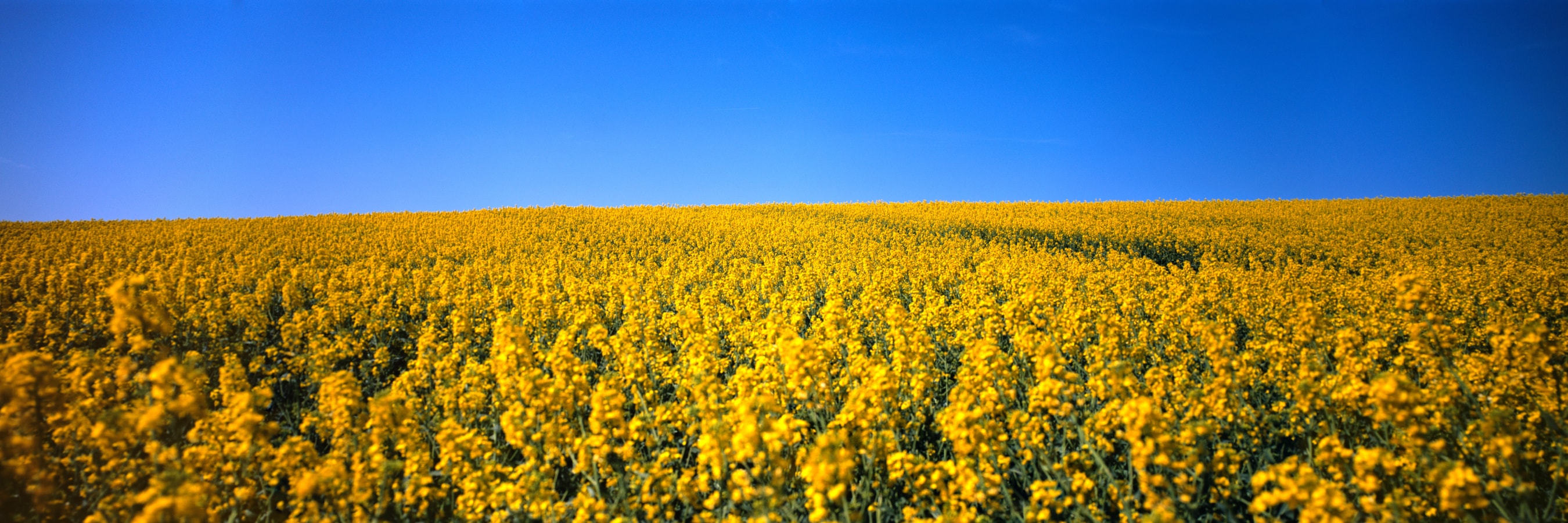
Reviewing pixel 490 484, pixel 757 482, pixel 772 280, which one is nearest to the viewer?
pixel 490 484

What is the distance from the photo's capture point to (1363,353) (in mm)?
6781

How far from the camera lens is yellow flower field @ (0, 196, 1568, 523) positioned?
3.72 metres

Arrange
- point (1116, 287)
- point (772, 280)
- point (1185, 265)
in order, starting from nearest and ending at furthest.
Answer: point (1116, 287) < point (772, 280) < point (1185, 265)

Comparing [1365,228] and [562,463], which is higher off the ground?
[1365,228]

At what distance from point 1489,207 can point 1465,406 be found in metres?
39.9

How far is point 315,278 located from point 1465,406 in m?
18.1

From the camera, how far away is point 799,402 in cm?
563

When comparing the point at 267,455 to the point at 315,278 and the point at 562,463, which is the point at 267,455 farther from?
the point at 315,278

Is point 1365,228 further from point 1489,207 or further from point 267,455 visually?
point 267,455

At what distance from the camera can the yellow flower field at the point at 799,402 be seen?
12.2 ft

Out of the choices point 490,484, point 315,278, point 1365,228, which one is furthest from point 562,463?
point 1365,228

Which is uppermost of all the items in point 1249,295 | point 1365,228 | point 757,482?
point 1365,228

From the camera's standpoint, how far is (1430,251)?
18.1 m

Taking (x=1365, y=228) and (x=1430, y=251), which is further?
(x=1365, y=228)
